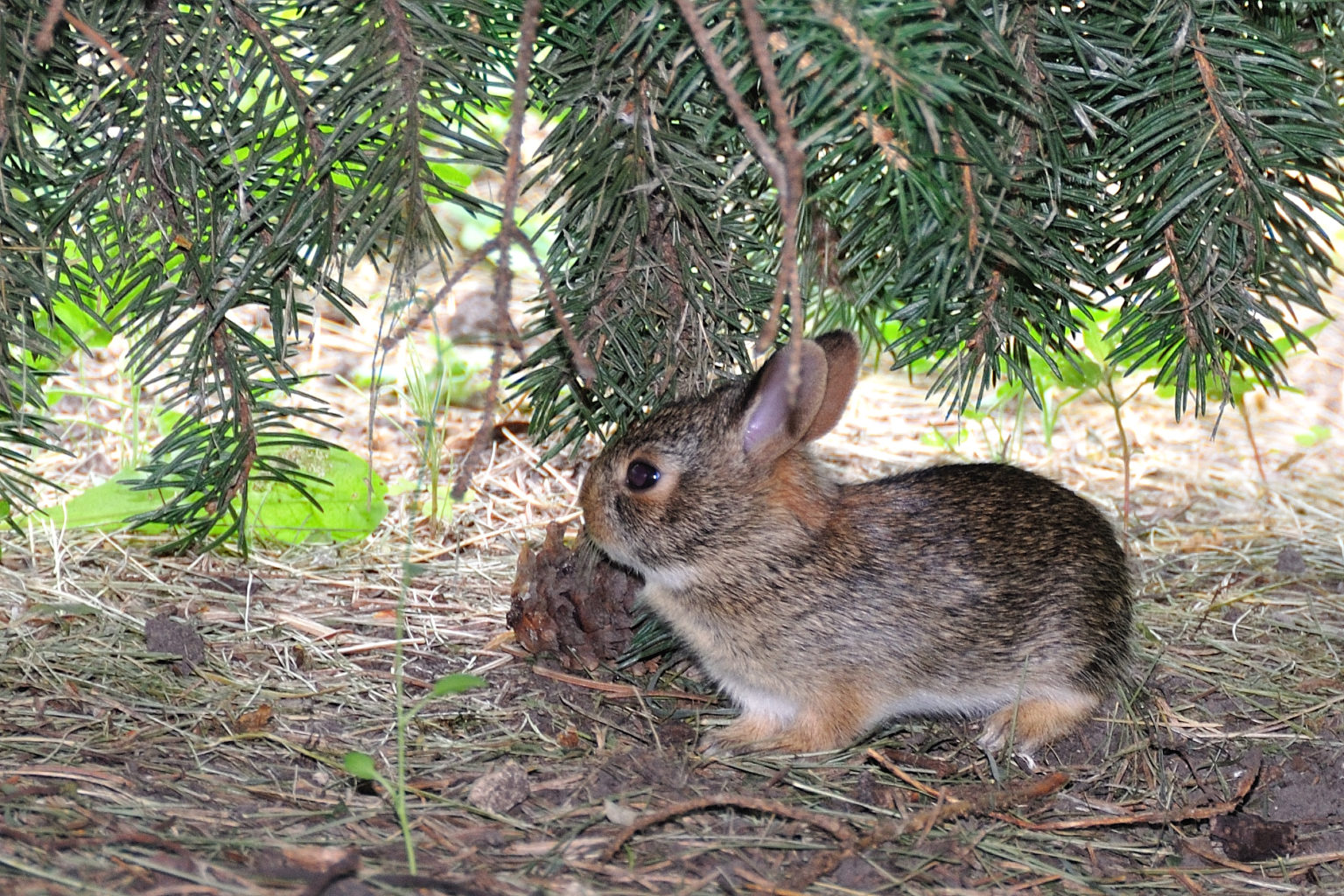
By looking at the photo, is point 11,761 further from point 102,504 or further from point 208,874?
point 102,504

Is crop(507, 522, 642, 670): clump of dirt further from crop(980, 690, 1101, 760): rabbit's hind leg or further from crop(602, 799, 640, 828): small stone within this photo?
crop(980, 690, 1101, 760): rabbit's hind leg

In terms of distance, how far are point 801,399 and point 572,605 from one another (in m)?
0.92

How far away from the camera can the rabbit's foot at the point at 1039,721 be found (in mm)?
3525

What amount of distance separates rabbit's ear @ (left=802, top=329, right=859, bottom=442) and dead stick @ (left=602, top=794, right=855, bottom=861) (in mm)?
1125

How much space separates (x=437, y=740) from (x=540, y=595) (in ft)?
2.03

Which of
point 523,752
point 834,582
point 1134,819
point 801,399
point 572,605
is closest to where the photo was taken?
point 1134,819

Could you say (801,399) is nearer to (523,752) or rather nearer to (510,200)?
(523,752)

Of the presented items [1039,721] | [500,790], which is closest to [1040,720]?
[1039,721]

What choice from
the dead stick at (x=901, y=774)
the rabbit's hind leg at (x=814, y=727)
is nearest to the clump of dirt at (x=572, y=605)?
the rabbit's hind leg at (x=814, y=727)

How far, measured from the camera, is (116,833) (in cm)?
238

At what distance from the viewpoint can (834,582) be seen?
11.6ft

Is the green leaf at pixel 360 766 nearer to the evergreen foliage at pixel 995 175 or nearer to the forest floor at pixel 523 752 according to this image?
the forest floor at pixel 523 752

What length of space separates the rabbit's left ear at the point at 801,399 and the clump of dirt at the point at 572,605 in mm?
627

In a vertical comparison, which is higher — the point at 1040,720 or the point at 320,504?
the point at 320,504
